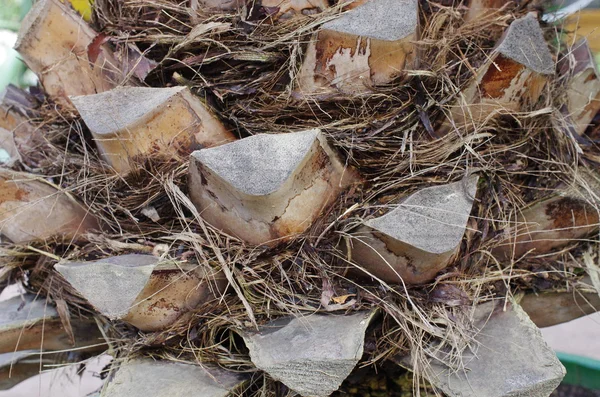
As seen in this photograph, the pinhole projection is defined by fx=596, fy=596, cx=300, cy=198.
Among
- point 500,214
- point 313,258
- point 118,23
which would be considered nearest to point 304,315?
point 313,258

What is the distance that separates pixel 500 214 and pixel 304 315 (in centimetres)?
33

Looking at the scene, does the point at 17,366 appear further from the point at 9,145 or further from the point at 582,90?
the point at 582,90

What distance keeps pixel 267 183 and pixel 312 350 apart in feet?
0.67

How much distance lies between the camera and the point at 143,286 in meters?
0.75

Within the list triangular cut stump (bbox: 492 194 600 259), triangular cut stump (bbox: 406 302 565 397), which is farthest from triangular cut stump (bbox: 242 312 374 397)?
triangular cut stump (bbox: 492 194 600 259)

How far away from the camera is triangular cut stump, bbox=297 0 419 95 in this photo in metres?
0.80

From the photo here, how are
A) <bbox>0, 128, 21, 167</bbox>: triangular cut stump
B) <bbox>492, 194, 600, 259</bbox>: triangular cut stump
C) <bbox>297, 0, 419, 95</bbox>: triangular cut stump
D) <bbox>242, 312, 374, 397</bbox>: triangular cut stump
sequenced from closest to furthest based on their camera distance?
<bbox>242, 312, 374, 397</bbox>: triangular cut stump < <bbox>297, 0, 419, 95</bbox>: triangular cut stump < <bbox>492, 194, 600, 259</bbox>: triangular cut stump < <bbox>0, 128, 21, 167</bbox>: triangular cut stump

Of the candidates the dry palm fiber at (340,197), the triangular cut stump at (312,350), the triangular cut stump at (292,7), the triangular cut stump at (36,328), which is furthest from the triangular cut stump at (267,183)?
the triangular cut stump at (36,328)

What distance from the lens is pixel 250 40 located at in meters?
0.89

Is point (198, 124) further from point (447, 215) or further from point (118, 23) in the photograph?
point (447, 215)

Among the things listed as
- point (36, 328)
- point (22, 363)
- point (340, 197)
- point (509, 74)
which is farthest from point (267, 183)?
point (22, 363)

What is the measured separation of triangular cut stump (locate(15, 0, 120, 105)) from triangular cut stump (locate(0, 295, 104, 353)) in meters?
0.35

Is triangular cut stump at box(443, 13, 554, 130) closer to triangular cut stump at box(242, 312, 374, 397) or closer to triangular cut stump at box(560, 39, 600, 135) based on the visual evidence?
triangular cut stump at box(560, 39, 600, 135)

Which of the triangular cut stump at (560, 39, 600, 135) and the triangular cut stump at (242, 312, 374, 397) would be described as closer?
the triangular cut stump at (242, 312, 374, 397)
